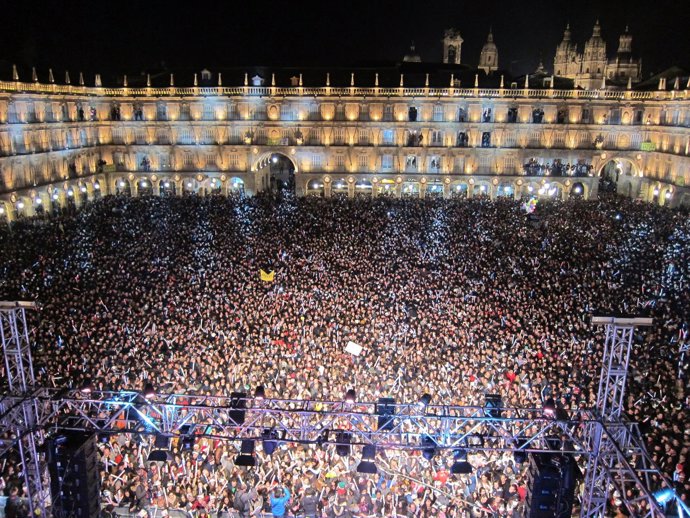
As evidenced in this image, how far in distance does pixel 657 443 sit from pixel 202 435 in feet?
35.3

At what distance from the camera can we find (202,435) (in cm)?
1109

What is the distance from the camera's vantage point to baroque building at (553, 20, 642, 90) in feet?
265

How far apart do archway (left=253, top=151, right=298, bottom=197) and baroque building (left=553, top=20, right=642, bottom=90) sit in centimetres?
4457

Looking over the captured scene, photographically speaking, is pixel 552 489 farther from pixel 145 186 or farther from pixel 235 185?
pixel 145 186

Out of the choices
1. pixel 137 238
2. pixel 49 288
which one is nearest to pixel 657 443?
pixel 49 288

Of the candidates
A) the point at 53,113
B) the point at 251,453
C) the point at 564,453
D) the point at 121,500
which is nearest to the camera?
the point at 564,453

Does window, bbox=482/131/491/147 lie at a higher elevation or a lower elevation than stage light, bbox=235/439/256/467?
higher

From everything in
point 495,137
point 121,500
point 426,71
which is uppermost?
point 426,71

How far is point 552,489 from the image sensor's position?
35.1 feet

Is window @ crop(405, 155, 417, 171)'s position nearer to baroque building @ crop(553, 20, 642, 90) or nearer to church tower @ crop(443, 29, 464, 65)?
church tower @ crop(443, 29, 464, 65)

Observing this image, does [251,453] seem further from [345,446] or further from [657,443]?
[657,443]

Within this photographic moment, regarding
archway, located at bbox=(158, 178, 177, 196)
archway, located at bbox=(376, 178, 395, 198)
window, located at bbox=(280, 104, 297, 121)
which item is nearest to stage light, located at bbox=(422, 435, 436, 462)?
archway, located at bbox=(376, 178, 395, 198)

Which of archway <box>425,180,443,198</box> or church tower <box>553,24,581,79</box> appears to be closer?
archway <box>425,180,443,198</box>

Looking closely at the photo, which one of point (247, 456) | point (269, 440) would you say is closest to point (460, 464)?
point (269, 440)
